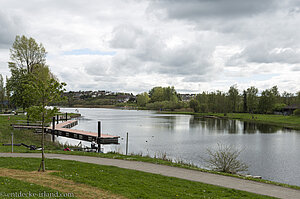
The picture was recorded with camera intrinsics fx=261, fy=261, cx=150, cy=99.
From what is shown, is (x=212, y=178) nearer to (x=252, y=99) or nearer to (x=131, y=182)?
(x=131, y=182)

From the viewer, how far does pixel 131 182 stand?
33.0 feet

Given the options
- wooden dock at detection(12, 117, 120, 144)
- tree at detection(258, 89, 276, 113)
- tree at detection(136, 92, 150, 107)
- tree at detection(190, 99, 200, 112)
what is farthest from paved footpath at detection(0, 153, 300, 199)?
tree at detection(136, 92, 150, 107)

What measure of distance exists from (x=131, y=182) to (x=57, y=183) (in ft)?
8.95

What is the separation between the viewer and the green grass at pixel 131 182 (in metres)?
8.95

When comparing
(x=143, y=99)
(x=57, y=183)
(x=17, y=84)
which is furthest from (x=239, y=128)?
(x=143, y=99)

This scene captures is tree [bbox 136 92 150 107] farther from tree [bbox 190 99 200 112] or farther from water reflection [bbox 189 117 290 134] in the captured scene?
water reflection [bbox 189 117 290 134]

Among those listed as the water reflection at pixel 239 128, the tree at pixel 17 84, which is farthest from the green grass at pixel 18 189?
the water reflection at pixel 239 128

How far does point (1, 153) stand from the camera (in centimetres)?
1609

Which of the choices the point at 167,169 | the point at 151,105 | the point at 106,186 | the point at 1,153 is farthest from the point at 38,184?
the point at 151,105

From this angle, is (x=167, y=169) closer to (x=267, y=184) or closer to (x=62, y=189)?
(x=267, y=184)

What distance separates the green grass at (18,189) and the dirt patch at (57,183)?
14.4 inches

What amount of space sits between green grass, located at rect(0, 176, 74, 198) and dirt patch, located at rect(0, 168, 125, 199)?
1.20 feet

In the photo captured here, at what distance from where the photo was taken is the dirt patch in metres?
8.52

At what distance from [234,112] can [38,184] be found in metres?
99.1
